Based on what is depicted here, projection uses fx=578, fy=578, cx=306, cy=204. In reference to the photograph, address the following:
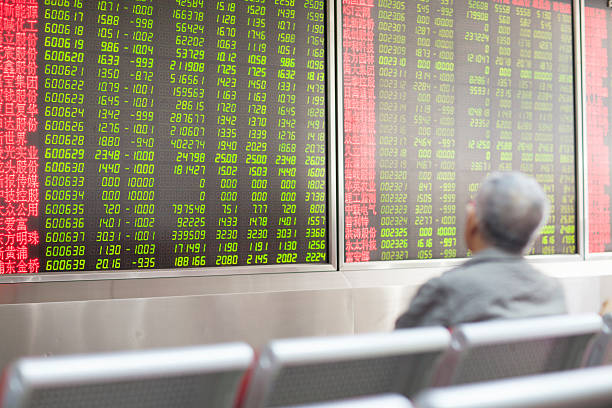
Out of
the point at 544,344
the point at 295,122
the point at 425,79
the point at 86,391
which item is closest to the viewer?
the point at 86,391

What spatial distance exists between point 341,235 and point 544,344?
157 centimetres

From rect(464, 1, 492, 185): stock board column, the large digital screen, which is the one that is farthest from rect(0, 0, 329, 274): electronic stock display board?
the large digital screen

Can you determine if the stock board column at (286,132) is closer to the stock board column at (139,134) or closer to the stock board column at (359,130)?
the stock board column at (359,130)

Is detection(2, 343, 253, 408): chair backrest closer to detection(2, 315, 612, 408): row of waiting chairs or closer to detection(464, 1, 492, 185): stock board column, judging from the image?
detection(2, 315, 612, 408): row of waiting chairs

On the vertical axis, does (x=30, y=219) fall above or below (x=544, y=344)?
above

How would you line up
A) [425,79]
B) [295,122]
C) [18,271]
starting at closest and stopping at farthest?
[18,271], [295,122], [425,79]

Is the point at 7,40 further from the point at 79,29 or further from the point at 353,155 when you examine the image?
the point at 353,155

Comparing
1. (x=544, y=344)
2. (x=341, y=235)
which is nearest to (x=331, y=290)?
(x=341, y=235)

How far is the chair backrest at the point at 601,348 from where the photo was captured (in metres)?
1.27

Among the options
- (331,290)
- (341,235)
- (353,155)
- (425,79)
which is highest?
(425,79)

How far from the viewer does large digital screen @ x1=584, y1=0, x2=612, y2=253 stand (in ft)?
11.1

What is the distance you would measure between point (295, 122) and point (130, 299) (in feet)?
3.59

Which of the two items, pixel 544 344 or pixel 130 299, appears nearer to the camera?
pixel 544 344

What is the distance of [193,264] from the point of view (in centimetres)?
256
